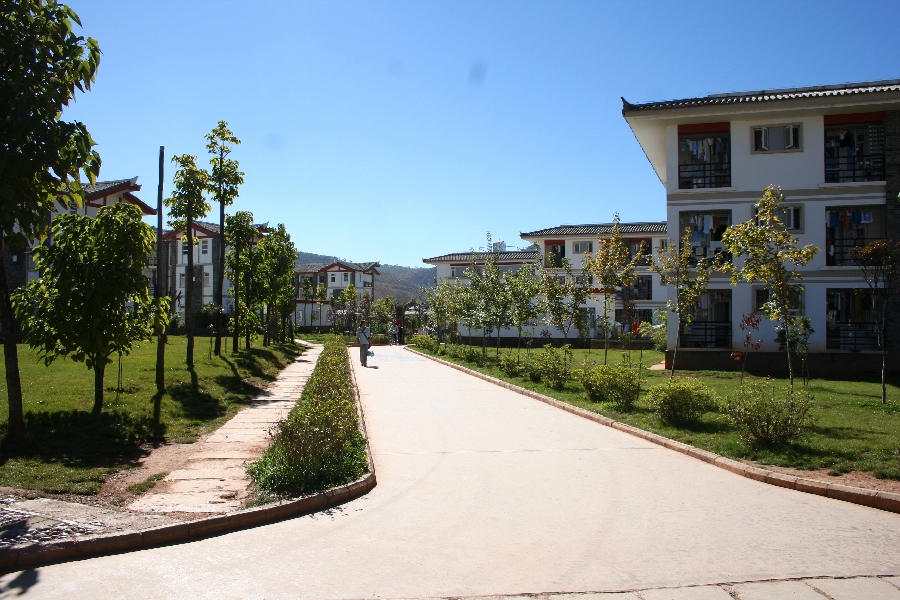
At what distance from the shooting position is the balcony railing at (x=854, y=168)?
24062 millimetres

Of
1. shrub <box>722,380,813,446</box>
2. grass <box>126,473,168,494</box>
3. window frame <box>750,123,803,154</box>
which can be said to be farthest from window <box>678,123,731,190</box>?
grass <box>126,473,168,494</box>

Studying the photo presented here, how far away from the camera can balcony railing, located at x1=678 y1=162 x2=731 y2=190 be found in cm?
2558

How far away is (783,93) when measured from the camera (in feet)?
88.0

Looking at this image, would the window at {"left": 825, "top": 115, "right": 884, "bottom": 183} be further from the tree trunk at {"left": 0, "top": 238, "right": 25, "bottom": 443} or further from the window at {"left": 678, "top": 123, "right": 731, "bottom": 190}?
the tree trunk at {"left": 0, "top": 238, "right": 25, "bottom": 443}

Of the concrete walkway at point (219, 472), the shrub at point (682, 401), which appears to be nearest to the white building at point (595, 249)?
the shrub at point (682, 401)

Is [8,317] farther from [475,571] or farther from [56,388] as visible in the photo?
[475,571]

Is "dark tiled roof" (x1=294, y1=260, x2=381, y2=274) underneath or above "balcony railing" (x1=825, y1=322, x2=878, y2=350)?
above

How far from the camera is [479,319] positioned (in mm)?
29047

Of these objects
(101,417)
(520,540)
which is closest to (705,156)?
(101,417)

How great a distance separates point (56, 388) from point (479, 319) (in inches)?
729

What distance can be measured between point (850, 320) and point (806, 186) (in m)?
4.84

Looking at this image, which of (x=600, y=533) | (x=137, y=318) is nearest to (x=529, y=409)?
(x=137, y=318)

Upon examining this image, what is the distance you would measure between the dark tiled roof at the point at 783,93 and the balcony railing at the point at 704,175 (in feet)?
7.27

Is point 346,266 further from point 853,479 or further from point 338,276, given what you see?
point 853,479
